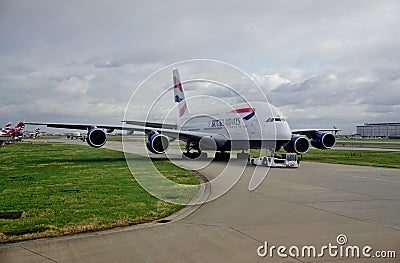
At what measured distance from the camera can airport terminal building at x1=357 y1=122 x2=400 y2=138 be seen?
545 feet

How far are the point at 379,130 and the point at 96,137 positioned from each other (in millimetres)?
173641

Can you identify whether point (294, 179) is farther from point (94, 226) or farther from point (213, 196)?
point (94, 226)

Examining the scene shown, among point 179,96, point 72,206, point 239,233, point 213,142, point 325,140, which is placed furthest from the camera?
point 179,96

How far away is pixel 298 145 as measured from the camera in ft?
87.0

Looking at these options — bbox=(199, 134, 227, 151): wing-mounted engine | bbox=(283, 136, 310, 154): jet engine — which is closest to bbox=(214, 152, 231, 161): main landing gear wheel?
bbox=(199, 134, 227, 151): wing-mounted engine

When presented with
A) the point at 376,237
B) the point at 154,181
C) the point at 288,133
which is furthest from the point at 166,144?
the point at 376,237

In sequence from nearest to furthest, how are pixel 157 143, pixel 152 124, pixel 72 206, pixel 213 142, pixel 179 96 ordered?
pixel 72 206 → pixel 157 143 → pixel 213 142 → pixel 152 124 → pixel 179 96

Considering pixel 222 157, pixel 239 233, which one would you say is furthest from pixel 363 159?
pixel 239 233

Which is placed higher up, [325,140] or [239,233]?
[325,140]

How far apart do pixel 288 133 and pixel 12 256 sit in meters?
18.6

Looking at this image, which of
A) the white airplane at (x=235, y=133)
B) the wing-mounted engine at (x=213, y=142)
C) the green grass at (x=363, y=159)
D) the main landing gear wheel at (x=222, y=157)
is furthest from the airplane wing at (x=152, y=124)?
the green grass at (x=363, y=159)

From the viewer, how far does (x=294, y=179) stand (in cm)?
1603

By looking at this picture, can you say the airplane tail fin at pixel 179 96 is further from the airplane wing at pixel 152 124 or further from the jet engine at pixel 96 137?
the jet engine at pixel 96 137

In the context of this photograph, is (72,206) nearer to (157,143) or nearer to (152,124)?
(157,143)
